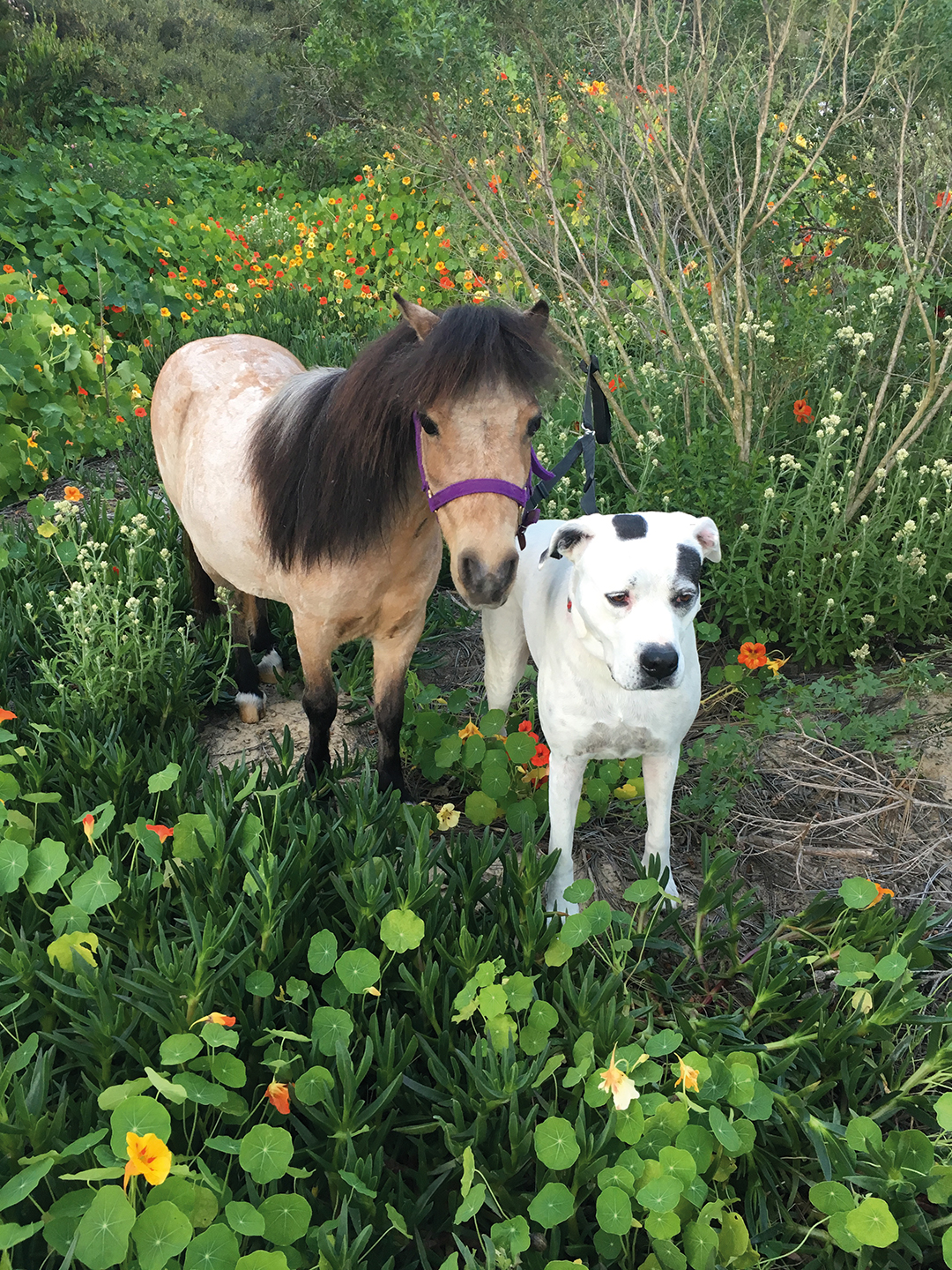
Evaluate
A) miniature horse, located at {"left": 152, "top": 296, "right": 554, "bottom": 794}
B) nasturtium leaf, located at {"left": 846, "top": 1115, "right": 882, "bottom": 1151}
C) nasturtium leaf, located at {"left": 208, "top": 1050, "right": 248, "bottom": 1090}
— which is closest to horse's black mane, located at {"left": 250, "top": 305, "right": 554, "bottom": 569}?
miniature horse, located at {"left": 152, "top": 296, "right": 554, "bottom": 794}

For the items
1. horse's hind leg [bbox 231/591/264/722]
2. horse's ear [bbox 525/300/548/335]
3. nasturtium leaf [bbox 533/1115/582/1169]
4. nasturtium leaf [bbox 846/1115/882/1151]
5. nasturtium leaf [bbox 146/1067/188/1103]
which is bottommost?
horse's hind leg [bbox 231/591/264/722]

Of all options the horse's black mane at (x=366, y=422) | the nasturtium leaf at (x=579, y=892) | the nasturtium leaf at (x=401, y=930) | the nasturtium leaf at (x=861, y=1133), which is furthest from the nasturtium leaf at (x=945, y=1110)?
the horse's black mane at (x=366, y=422)

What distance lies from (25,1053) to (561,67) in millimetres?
4033

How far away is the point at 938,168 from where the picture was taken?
322cm

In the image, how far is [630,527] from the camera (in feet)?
6.02

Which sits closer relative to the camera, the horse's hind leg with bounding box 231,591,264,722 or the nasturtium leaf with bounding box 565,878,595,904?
the nasturtium leaf with bounding box 565,878,595,904

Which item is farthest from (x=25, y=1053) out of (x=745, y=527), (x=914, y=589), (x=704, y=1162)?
(x=914, y=589)

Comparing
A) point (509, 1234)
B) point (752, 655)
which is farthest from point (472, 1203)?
point (752, 655)

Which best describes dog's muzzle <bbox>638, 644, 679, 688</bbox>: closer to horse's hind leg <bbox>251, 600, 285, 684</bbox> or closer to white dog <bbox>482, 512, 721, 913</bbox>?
white dog <bbox>482, 512, 721, 913</bbox>

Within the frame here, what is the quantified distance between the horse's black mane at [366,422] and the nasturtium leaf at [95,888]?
3.10 feet

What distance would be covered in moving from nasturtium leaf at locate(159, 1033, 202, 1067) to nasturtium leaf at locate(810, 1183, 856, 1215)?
1.12 meters

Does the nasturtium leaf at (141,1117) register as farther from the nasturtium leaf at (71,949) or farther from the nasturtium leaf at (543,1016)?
the nasturtium leaf at (543,1016)

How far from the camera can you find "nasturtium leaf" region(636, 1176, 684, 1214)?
1.46 meters

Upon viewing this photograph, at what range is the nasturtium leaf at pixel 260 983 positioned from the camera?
5.91ft
